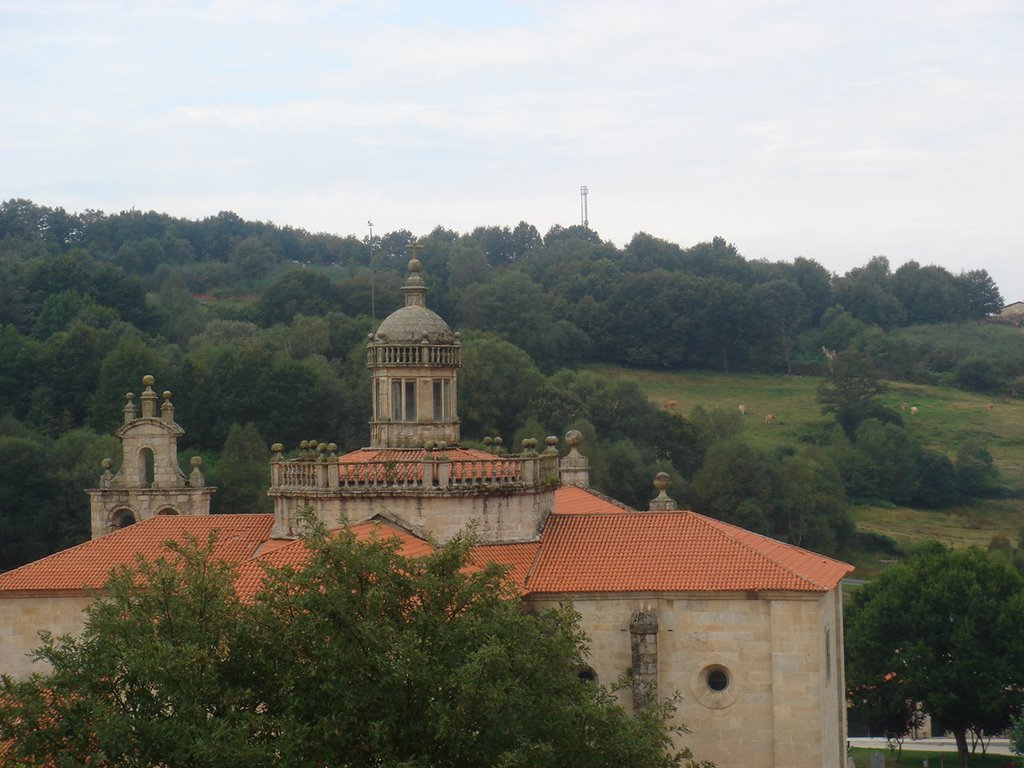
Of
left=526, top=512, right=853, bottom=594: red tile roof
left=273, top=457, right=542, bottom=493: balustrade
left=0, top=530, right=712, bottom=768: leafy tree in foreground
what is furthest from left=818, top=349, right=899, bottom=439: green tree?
left=0, top=530, right=712, bottom=768: leafy tree in foreground

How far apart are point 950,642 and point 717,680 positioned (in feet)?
96.6

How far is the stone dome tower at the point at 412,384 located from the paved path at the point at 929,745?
29.4 meters

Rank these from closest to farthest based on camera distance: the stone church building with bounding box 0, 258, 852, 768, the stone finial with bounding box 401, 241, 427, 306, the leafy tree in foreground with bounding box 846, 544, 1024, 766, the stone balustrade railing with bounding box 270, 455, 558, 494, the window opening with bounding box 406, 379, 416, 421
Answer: the stone church building with bounding box 0, 258, 852, 768 < the stone balustrade railing with bounding box 270, 455, 558, 494 < the window opening with bounding box 406, 379, 416, 421 < the stone finial with bounding box 401, 241, 427, 306 < the leafy tree in foreground with bounding box 846, 544, 1024, 766

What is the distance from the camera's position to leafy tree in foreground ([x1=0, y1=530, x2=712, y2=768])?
1133 inches

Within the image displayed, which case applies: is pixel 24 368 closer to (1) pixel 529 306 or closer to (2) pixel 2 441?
(2) pixel 2 441

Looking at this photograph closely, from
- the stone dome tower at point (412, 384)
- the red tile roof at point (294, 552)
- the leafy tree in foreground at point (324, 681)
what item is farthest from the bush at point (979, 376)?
the leafy tree in foreground at point (324, 681)

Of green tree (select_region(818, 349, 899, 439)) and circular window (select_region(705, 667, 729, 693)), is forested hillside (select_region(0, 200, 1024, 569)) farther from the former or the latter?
circular window (select_region(705, 667, 729, 693))

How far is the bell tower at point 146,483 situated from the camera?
171 ft

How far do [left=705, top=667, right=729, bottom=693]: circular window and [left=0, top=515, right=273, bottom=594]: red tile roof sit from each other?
10594 mm

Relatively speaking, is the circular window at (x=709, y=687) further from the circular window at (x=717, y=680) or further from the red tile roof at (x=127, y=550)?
the red tile roof at (x=127, y=550)

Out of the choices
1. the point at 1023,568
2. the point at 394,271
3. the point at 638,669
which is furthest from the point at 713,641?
the point at 394,271

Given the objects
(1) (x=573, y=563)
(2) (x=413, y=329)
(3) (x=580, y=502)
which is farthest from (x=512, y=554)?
(3) (x=580, y=502)

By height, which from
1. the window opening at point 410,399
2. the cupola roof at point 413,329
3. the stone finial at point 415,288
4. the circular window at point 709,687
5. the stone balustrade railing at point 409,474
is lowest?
the circular window at point 709,687

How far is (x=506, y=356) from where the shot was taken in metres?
108
